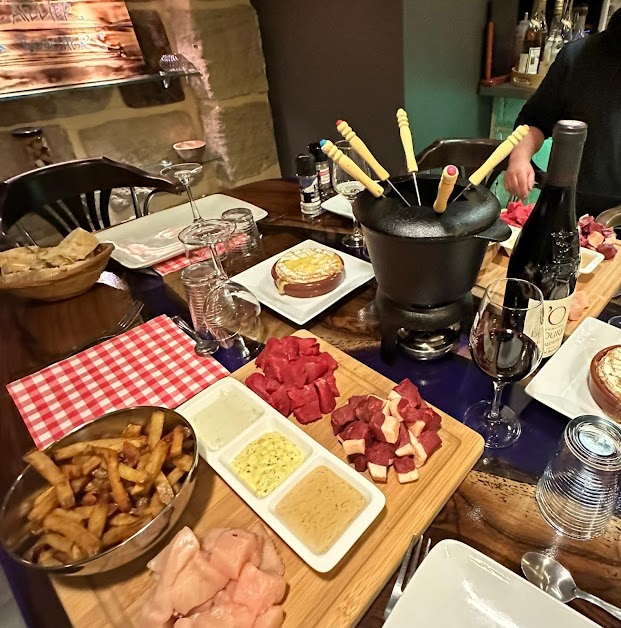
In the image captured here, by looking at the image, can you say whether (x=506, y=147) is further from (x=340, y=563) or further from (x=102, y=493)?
(x=102, y=493)

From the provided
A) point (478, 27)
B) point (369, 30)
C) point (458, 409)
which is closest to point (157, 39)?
point (369, 30)

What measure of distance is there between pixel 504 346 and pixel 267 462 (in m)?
0.39

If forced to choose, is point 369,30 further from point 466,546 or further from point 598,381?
point 466,546

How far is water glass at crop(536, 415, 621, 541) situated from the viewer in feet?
1.80

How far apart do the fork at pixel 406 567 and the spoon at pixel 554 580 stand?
12 centimetres

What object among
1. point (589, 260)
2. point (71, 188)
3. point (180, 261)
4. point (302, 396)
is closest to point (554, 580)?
point (302, 396)

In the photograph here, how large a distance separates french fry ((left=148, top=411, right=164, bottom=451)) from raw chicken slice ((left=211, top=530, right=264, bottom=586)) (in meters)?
0.17

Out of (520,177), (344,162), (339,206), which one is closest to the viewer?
(344,162)

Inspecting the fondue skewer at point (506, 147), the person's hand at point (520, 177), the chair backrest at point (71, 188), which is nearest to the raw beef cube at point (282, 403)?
the fondue skewer at point (506, 147)

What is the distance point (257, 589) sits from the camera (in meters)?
0.52

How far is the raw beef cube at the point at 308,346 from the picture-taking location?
876mm

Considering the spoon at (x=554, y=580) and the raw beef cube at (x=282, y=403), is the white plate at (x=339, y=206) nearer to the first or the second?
the raw beef cube at (x=282, y=403)

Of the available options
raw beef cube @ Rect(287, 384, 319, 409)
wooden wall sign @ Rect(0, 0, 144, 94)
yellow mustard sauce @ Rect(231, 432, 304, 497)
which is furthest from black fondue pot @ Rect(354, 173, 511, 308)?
wooden wall sign @ Rect(0, 0, 144, 94)

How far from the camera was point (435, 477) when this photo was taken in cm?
67
